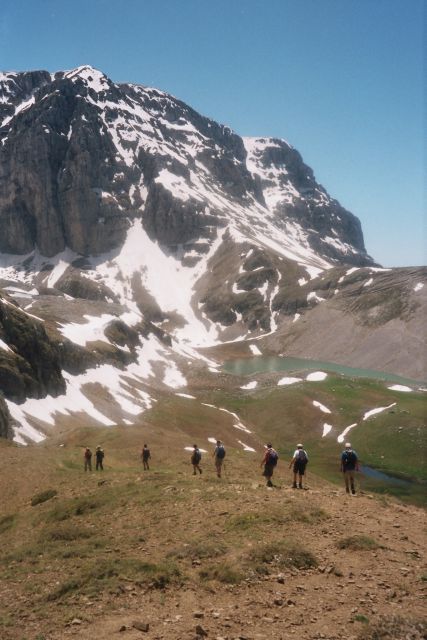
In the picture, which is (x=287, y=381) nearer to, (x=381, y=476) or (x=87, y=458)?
(x=381, y=476)

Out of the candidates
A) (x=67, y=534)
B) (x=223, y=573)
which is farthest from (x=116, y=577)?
(x=67, y=534)

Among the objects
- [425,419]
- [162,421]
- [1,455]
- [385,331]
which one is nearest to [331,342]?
[385,331]

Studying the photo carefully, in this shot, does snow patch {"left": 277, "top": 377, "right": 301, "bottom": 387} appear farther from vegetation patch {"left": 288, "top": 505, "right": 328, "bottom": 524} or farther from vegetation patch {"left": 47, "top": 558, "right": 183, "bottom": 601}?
vegetation patch {"left": 47, "top": 558, "right": 183, "bottom": 601}

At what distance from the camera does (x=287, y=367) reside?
6880 inches

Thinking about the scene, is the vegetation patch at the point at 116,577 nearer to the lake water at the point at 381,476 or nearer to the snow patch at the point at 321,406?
the lake water at the point at 381,476

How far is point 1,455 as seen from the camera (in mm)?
40219

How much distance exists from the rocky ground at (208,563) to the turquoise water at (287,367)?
441 ft

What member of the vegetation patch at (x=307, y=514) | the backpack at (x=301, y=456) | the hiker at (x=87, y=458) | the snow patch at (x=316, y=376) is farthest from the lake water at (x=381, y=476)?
the vegetation patch at (x=307, y=514)

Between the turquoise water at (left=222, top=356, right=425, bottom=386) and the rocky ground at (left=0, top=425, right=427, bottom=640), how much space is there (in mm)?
134424

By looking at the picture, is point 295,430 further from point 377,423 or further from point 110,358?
point 110,358

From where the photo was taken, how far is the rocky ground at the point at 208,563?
1469cm

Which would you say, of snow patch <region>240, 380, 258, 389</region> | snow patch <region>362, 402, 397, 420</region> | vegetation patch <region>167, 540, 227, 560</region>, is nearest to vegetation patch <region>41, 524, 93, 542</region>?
vegetation patch <region>167, 540, 227, 560</region>

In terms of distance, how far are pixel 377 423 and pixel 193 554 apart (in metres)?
77.0

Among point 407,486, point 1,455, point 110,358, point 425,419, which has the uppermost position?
point 110,358
